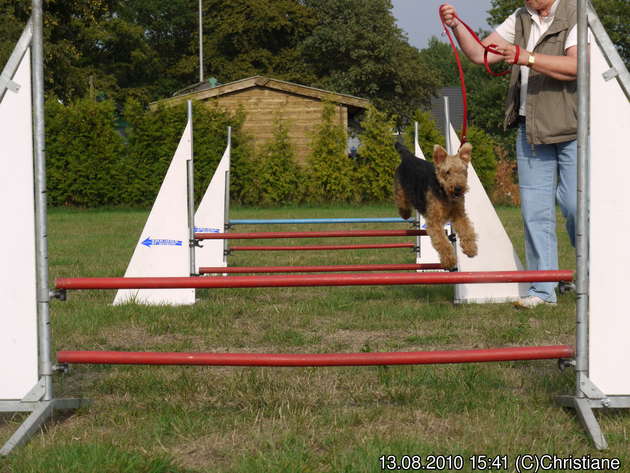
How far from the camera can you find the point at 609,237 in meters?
2.65

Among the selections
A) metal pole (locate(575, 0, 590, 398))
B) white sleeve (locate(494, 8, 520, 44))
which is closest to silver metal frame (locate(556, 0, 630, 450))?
metal pole (locate(575, 0, 590, 398))

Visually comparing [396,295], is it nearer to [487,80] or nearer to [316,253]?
[316,253]

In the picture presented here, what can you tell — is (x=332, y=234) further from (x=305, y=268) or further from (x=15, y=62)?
(x=15, y=62)

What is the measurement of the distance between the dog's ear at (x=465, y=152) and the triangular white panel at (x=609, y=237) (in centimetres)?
173

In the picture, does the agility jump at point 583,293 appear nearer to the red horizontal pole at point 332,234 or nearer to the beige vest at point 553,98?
the beige vest at point 553,98

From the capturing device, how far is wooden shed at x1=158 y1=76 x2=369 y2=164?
1961cm

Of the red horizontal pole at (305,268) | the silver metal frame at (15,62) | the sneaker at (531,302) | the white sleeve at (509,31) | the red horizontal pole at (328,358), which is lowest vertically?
the sneaker at (531,302)

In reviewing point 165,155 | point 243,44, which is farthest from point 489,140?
point 243,44

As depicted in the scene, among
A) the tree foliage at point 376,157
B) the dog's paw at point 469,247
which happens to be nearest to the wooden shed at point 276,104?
the tree foliage at point 376,157

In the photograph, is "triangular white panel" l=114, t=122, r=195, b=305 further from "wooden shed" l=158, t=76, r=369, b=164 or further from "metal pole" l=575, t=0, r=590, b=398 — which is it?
"wooden shed" l=158, t=76, r=369, b=164

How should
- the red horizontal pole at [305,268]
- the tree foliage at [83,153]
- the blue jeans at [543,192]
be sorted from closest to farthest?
the blue jeans at [543,192], the red horizontal pole at [305,268], the tree foliage at [83,153]

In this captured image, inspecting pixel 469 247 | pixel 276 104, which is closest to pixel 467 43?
pixel 469 247

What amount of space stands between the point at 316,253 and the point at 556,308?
4.81m

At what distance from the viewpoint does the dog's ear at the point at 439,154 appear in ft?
14.6
